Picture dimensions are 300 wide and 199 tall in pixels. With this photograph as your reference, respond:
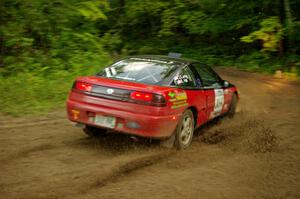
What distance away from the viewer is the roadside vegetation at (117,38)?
10829 millimetres

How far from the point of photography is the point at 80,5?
42.4 feet

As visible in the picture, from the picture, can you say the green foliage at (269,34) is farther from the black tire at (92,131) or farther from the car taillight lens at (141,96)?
the car taillight lens at (141,96)

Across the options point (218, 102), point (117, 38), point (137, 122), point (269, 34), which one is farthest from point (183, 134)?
point (269, 34)

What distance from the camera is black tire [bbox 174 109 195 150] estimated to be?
6.38m

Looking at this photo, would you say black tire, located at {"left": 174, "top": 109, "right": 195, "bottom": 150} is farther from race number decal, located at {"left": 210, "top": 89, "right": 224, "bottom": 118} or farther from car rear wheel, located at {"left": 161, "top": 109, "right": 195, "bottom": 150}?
race number decal, located at {"left": 210, "top": 89, "right": 224, "bottom": 118}

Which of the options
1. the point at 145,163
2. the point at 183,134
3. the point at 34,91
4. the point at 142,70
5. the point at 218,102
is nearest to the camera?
the point at 145,163

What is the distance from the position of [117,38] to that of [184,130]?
9144 millimetres

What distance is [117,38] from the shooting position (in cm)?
1518

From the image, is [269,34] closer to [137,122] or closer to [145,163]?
[137,122]

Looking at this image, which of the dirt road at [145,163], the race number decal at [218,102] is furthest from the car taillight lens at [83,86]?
the race number decal at [218,102]

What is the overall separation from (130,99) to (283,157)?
7.87ft

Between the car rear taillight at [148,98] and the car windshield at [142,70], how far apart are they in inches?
21.0

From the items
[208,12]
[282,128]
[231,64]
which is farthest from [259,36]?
[282,128]

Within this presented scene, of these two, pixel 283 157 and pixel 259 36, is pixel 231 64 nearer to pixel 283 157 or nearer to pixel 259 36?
pixel 259 36
